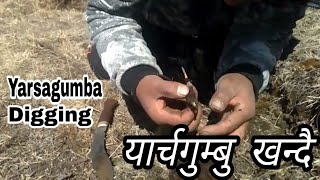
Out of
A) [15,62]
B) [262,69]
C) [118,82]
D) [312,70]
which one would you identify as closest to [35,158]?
[118,82]

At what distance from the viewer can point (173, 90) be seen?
1.33 m

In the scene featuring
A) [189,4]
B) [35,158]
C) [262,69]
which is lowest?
[35,158]

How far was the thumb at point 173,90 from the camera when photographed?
132cm

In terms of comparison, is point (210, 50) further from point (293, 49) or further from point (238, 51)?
point (293, 49)

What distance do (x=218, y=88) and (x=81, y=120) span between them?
0.63m

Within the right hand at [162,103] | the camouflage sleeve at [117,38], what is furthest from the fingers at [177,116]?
the camouflage sleeve at [117,38]

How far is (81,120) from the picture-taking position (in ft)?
5.93

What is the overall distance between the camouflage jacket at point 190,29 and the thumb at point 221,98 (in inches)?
6.8

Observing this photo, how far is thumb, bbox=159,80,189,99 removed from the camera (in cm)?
132

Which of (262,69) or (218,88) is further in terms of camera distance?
(262,69)

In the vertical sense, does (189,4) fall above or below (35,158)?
above

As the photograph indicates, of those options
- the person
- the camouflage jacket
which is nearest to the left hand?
the person

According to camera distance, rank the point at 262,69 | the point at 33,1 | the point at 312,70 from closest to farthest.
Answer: the point at 262,69 → the point at 312,70 → the point at 33,1

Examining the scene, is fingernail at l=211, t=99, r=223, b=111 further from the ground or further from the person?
the ground
